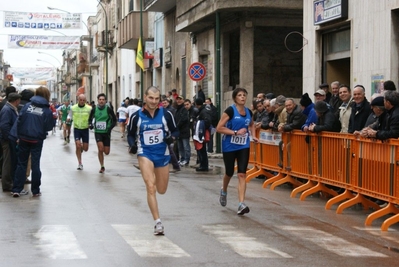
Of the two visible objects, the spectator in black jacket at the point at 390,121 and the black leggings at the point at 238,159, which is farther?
the black leggings at the point at 238,159

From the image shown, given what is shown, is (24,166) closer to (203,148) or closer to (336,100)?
(336,100)

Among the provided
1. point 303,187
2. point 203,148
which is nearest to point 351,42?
point 203,148

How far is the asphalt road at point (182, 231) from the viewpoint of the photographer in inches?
333

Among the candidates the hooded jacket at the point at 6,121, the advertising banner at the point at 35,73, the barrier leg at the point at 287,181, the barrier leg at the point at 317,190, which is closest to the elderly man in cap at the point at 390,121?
the barrier leg at the point at 317,190

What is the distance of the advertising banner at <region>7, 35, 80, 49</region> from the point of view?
5528 centimetres

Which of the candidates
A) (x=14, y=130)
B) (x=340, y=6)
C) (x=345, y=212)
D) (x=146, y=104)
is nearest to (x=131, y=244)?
(x=146, y=104)

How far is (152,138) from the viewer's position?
10484mm

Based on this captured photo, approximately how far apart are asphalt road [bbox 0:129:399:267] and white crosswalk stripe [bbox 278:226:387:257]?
0.04 feet

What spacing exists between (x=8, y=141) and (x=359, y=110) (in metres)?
6.13

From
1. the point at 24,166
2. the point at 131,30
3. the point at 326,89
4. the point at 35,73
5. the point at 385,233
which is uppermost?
the point at 131,30

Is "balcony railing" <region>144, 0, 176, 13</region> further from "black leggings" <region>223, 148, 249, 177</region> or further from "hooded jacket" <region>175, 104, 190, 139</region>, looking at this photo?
"black leggings" <region>223, 148, 249, 177</region>

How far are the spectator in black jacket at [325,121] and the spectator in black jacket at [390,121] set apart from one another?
2.06 metres

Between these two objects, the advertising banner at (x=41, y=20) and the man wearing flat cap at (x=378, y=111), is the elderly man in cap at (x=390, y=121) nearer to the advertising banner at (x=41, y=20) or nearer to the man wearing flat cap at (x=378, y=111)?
the man wearing flat cap at (x=378, y=111)

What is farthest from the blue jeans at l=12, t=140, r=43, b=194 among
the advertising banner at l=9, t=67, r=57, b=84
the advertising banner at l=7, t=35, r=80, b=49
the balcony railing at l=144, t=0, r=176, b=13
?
the advertising banner at l=9, t=67, r=57, b=84
